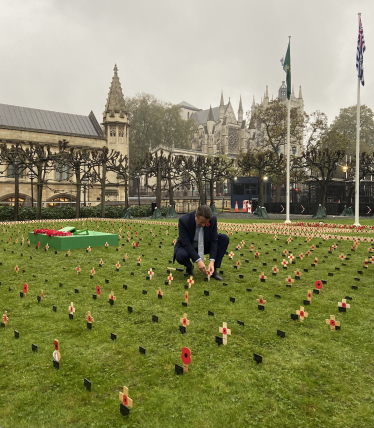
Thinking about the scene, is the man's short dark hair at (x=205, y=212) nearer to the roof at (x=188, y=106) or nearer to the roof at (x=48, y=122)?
the roof at (x=48, y=122)

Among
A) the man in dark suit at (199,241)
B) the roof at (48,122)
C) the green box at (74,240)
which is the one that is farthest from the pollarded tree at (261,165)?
the roof at (48,122)

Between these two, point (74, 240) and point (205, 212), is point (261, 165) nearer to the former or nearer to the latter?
point (74, 240)

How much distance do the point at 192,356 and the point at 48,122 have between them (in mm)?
60361

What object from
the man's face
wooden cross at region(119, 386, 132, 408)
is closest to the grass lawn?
wooden cross at region(119, 386, 132, 408)

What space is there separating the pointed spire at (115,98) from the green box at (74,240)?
5157cm

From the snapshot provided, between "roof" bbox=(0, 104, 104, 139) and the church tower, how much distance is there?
69.5 inches

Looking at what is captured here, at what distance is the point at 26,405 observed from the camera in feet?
9.73

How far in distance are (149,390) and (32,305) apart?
10.9ft

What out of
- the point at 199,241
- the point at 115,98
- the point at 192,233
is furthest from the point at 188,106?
the point at 199,241

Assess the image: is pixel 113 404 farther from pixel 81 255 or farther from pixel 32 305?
pixel 81 255

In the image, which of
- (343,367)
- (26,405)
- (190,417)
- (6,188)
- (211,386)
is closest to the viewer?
(190,417)

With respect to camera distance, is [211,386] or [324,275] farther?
[324,275]

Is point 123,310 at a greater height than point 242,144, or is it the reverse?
point 242,144

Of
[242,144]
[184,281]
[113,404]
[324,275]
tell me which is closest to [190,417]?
[113,404]
